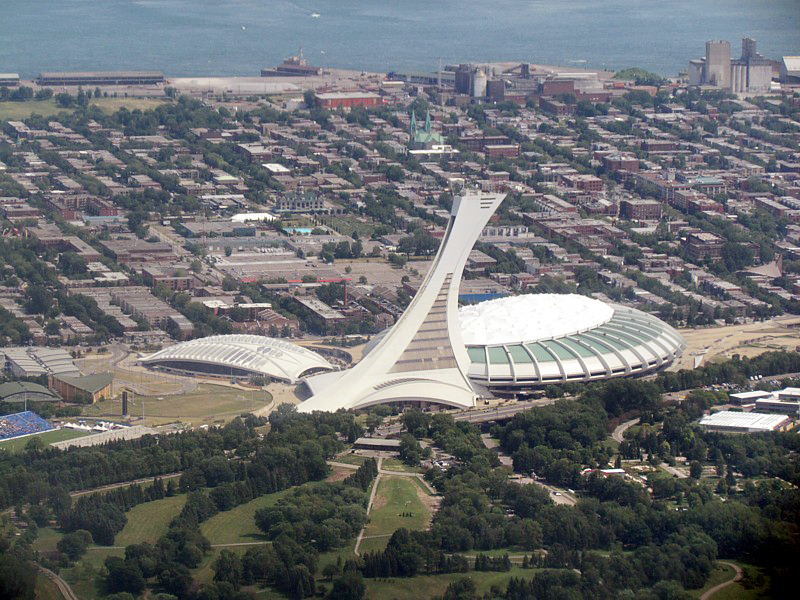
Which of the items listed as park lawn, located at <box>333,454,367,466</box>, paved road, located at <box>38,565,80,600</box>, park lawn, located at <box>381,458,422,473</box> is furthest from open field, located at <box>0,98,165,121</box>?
paved road, located at <box>38,565,80,600</box>

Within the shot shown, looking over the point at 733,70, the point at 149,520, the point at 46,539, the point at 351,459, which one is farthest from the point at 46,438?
the point at 733,70

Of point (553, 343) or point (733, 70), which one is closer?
point (553, 343)

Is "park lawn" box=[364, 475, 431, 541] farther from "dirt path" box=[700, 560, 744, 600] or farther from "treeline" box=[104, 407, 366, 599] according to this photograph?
"dirt path" box=[700, 560, 744, 600]

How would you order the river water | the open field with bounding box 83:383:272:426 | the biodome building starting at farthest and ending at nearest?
1. the river water
2. the biodome building
3. the open field with bounding box 83:383:272:426

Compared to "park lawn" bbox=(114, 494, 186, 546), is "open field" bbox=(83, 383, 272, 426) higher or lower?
lower

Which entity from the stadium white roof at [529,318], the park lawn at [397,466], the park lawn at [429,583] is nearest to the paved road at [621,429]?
the stadium white roof at [529,318]

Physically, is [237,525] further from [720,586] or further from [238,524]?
[720,586]

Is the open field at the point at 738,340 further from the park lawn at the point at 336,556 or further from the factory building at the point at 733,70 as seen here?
the factory building at the point at 733,70
